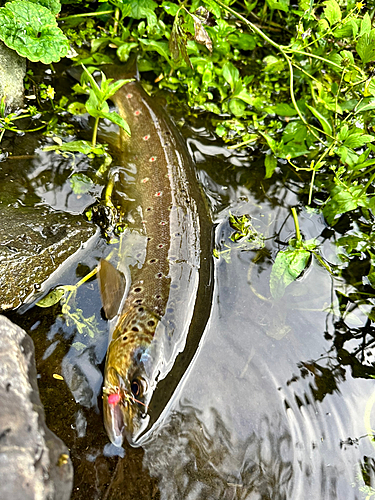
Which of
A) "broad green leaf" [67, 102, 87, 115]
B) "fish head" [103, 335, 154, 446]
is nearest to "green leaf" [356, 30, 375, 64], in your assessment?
"broad green leaf" [67, 102, 87, 115]

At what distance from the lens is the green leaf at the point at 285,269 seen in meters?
3.38

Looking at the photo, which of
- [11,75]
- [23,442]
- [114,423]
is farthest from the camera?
[11,75]

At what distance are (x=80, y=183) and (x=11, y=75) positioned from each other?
1264 millimetres

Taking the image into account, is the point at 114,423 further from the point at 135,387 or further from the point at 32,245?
the point at 32,245

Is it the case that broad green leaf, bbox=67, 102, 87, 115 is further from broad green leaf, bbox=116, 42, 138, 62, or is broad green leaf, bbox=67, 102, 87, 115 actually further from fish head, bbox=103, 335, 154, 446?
fish head, bbox=103, 335, 154, 446

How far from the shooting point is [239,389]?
2949 mm

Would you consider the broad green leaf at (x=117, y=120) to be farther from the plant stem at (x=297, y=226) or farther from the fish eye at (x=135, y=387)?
the fish eye at (x=135, y=387)

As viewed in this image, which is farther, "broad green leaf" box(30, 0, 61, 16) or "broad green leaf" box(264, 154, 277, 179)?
"broad green leaf" box(264, 154, 277, 179)

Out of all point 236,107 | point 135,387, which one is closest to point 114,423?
point 135,387

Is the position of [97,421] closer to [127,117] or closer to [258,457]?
[258,457]

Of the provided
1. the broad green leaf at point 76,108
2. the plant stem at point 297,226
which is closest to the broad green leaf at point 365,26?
the plant stem at point 297,226

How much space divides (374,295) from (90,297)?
101 inches

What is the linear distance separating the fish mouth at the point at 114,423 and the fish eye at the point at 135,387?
0.43 ft

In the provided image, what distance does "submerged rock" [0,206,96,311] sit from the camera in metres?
2.90
